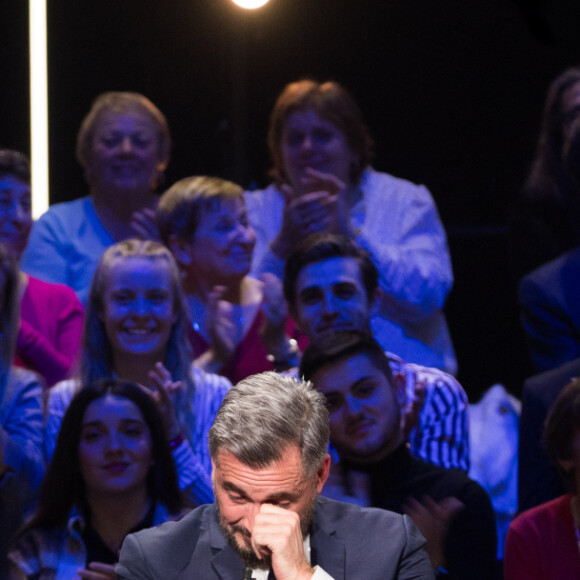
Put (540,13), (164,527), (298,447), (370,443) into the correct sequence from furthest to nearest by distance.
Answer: (370,443) → (540,13) → (164,527) → (298,447)

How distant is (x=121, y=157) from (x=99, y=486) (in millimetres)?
1188

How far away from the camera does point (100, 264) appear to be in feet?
11.1

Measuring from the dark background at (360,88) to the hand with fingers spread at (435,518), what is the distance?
48 cm

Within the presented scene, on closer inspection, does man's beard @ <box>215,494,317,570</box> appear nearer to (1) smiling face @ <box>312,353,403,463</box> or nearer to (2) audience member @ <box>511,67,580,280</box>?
(1) smiling face @ <box>312,353,403,463</box>

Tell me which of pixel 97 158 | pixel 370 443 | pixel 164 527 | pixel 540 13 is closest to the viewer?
pixel 164 527

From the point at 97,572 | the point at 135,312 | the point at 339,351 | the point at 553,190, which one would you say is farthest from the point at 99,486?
the point at 553,190

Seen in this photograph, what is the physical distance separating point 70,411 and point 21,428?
194 mm

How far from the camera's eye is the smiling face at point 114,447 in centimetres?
323

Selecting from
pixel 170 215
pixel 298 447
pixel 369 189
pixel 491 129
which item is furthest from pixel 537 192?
pixel 298 447

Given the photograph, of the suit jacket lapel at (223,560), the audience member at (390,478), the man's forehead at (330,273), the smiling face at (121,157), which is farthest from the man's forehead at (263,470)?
the smiling face at (121,157)

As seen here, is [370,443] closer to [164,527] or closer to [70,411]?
[70,411]

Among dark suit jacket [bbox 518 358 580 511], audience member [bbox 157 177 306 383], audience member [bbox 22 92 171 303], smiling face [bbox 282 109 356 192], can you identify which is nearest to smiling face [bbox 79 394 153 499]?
audience member [bbox 157 177 306 383]

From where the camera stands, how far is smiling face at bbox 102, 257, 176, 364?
3361 mm

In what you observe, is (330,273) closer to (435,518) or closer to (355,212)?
(355,212)
